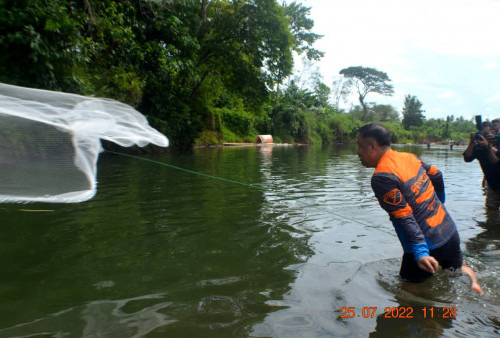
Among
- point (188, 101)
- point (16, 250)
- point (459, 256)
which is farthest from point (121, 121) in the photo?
point (188, 101)

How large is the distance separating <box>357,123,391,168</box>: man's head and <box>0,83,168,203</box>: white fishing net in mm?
2591

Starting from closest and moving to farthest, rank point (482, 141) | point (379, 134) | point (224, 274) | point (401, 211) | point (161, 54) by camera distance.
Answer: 1. point (401, 211)
2. point (379, 134)
3. point (224, 274)
4. point (482, 141)
5. point (161, 54)

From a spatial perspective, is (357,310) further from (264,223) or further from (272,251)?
(264,223)

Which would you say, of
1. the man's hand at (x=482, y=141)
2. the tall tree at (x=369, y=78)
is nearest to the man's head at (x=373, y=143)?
the man's hand at (x=482, y=141)

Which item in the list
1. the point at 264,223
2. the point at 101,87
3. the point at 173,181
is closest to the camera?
the point at 264,223

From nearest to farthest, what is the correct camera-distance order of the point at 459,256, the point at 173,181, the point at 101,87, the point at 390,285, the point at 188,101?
1. the point at 459,256
2. the point at 390,285
3. the point at 173,181
4. the point at 101,87
5. the point at 188,101

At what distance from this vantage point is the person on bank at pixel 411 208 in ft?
8.53

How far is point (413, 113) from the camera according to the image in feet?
217

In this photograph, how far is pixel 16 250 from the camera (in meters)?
3.87

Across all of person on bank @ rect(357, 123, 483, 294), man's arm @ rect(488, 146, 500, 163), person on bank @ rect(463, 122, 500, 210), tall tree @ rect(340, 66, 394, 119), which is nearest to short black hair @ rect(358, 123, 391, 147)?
person on bank @ rect(357, 123, 483, 294)

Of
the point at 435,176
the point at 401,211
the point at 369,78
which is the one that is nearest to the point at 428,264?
the point at 401,211

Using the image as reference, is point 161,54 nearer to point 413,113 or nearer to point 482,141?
point 482,141

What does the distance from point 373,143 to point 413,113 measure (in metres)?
71.1

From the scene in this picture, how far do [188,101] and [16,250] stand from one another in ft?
68.1
